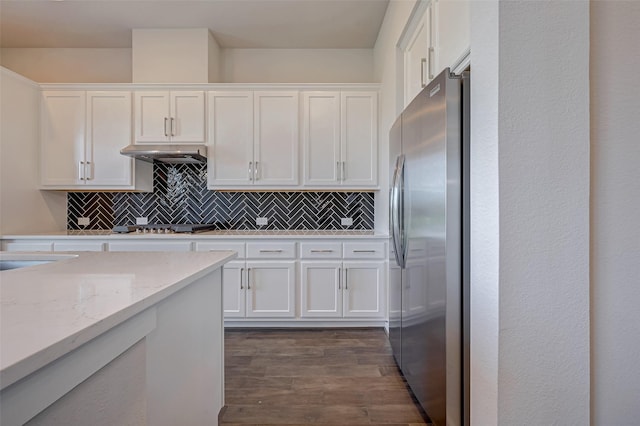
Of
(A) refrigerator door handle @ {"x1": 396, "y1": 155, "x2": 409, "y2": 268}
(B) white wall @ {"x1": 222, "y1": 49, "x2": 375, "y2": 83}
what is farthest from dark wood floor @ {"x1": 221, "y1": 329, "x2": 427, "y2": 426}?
(B) white wall @ {"x1": 222, "y1": 49, "x2": 375, "y2": 83}

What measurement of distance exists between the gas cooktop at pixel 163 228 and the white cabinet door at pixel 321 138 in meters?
1.16

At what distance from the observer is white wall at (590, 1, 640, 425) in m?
1.16

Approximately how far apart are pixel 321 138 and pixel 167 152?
4.82ft

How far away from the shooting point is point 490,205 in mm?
1168

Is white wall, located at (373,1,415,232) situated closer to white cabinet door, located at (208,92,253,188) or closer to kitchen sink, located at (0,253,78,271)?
white cabinet door, located at (208,92,253,188)

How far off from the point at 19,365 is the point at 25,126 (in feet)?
12.2

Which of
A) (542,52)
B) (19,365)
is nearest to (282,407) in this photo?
(19,365)

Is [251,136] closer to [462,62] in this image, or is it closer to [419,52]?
[419,52]

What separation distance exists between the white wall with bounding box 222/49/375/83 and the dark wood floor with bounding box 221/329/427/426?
2752mm

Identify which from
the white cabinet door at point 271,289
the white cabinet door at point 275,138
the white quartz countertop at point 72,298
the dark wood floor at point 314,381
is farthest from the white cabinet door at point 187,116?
the white quartz countertop at point 72,298

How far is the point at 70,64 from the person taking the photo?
3.71 meters

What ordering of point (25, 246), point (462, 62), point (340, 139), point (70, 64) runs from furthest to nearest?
1. point (70, 64)
2. point (340, 139)
3. point (25, 246)
4. point (462, 62)

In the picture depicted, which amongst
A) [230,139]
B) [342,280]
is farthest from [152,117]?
[342,280]

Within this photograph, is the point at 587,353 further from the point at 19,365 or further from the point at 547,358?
the point at 19,365
